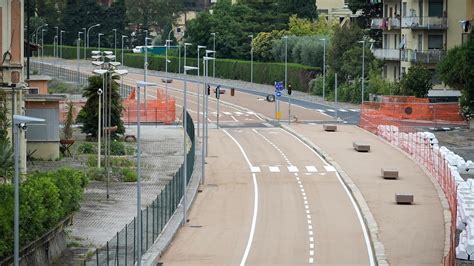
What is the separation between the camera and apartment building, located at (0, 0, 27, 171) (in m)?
56.7

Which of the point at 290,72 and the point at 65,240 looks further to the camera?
the point at 290,72

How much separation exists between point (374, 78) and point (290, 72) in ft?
71.4

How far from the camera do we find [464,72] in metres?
104

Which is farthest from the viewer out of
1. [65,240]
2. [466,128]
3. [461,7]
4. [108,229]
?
[461,7]

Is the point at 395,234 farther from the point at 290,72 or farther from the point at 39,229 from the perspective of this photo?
the point at 290,72

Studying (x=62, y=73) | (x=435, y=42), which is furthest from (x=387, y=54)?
(x=62, y=73)

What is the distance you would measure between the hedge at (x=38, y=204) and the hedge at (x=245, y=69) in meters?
94.1

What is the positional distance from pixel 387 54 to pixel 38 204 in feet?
301

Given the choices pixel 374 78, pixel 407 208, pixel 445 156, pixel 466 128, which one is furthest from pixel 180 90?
pixel 407 208

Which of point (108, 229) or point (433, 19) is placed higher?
point (433, 19)

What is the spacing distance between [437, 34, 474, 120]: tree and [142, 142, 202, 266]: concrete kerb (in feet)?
130

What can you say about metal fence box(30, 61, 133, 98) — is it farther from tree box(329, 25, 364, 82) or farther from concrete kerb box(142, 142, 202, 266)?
concrete kerb box(142, 142, 202, 266)

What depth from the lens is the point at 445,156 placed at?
2852 inches

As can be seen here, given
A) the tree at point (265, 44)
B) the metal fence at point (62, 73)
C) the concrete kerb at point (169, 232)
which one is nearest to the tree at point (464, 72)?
the concrete kerb at point (169, 232)
